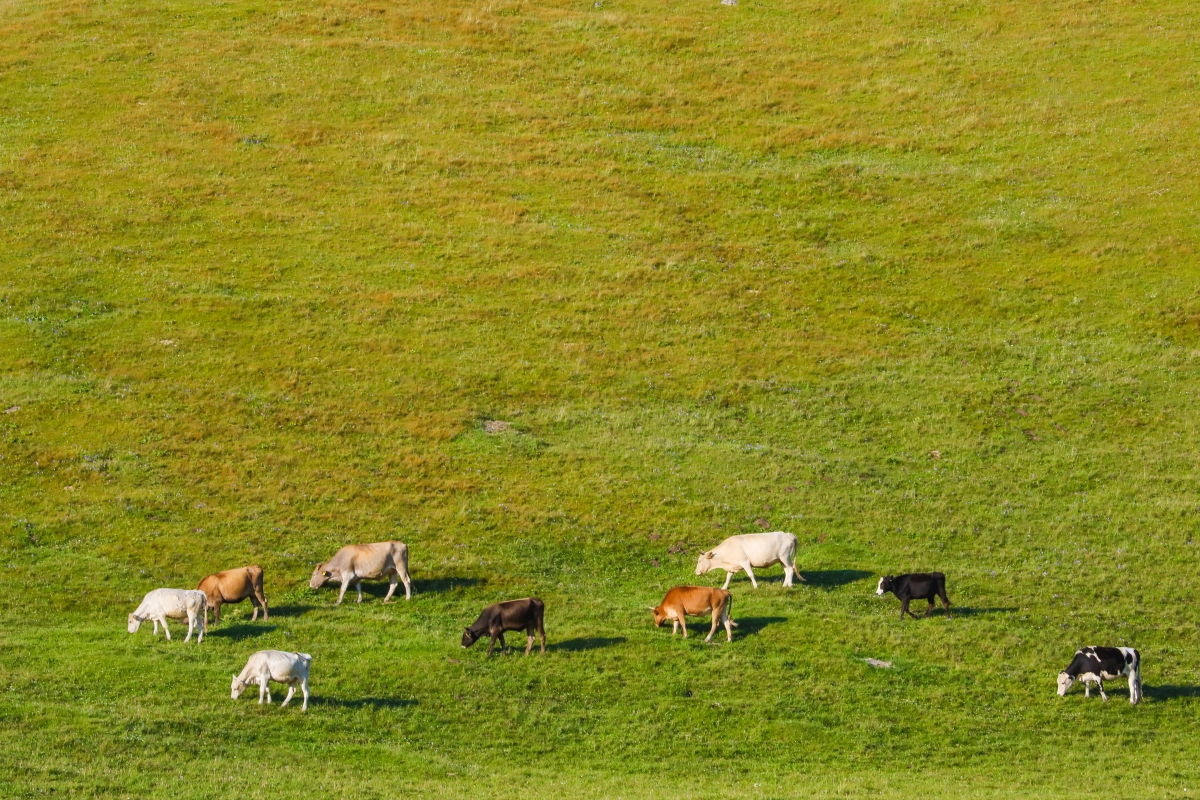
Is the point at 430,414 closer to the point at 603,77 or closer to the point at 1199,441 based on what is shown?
the point at 1199,441

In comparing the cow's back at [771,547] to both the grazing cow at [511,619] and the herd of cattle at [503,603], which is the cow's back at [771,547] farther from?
the grazing cow at [511,619]

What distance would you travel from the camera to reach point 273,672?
84.0 feet

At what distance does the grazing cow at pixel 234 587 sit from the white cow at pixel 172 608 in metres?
1.28

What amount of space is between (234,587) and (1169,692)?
74.6 feet

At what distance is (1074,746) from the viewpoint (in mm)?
25906

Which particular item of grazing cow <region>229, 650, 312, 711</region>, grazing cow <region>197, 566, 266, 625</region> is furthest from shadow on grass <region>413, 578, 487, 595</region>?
grazing cow <region>229, 650, 312, 711</region>

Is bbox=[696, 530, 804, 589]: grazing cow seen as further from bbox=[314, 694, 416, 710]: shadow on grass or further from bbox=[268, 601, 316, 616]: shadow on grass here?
bbox=[268, 601, 316, 616]: shadow on grass

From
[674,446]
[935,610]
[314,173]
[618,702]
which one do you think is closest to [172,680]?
[618,702]

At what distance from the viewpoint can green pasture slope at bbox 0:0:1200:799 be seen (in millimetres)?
26297

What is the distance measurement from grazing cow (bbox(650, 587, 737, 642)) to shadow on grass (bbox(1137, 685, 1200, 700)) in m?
9.02

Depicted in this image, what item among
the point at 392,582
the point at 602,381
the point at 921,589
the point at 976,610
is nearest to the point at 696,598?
the point at 921,589

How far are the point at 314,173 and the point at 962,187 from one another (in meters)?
36.2

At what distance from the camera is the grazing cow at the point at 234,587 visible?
3150 centimetres

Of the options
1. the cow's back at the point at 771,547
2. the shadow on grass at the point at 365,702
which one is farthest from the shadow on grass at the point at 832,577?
the shadow on grass at the point at 365,702
